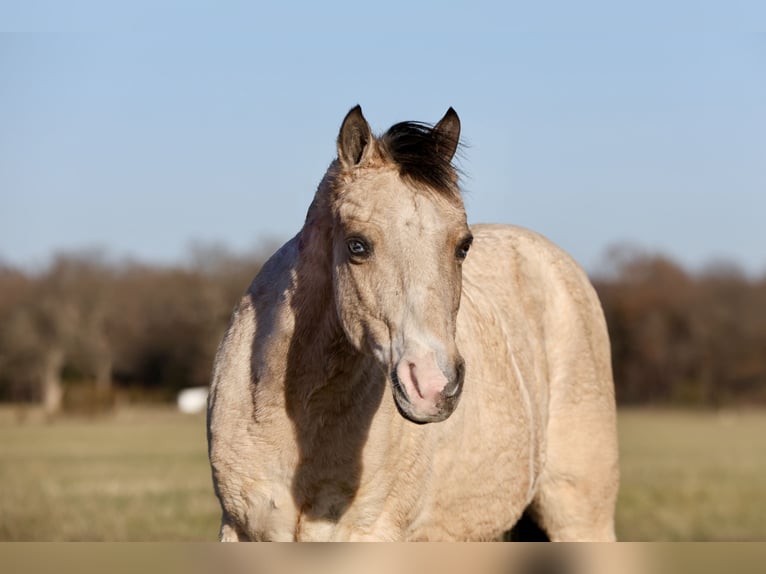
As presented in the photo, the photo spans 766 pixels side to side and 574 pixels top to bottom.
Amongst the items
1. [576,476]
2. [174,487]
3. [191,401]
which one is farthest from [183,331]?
[576,476]

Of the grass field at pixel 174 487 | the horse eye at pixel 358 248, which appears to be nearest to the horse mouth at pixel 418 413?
the horse eye at pixel 358 248

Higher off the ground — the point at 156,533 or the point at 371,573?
the point at 371,573

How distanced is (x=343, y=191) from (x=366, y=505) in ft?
4.34

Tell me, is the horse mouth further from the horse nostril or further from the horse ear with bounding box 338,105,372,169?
the horse ear with bounding box 338,105,372,169

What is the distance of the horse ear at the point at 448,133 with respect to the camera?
4.23 metres

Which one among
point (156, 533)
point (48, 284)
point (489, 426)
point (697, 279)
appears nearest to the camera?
point (489, 426)

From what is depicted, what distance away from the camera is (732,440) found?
3409 cm

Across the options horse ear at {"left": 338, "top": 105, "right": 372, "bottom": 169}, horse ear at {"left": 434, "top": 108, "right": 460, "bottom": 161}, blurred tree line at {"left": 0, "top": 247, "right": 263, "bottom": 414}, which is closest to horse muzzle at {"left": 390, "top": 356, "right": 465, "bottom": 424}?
horse ear at {"left": 338, "top": 105, "right": 372, "bottom": 169}

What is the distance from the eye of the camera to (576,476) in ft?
19.8

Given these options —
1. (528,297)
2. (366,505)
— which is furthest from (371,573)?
(528,297)

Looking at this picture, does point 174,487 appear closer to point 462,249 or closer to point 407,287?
point 462,249

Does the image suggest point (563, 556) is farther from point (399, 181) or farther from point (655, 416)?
Answer: point (655, 416)

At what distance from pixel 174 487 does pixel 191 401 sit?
40.3 meters

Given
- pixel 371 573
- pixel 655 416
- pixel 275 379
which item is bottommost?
pixel 655 416
